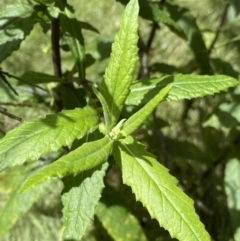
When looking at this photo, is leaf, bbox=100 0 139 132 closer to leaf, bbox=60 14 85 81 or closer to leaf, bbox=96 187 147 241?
leaf, bbox=60 14 85 81

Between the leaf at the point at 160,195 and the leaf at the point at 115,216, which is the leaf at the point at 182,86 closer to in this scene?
the leaf at the point at 160,195

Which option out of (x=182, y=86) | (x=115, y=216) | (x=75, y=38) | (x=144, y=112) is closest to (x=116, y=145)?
(x=144, y=112)

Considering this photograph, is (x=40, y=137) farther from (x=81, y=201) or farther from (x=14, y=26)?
(x=14, y=26)

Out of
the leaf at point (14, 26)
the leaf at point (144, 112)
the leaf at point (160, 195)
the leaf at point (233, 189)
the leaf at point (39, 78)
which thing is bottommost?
the leaf at point (233, 189)

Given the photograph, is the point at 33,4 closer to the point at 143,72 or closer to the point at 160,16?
the point at 160,16

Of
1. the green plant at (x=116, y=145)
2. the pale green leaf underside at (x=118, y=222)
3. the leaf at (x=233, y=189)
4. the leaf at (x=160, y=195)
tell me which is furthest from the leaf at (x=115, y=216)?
the leaf at (x=160, y=195)

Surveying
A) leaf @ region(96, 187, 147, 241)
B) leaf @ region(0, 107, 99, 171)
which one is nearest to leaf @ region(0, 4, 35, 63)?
leaf @ region(0, 107, 99, 171)
